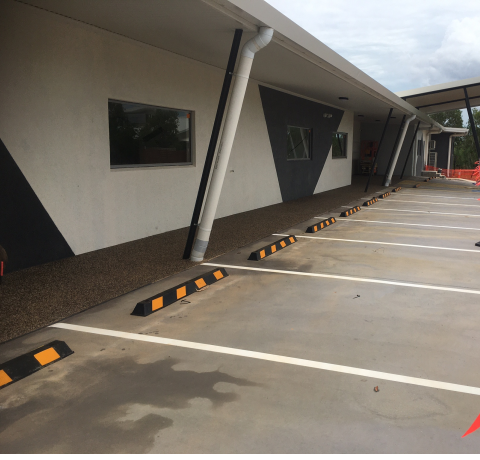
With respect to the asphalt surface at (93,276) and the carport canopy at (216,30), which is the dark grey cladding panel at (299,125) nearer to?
the carport canopy at (216,30)

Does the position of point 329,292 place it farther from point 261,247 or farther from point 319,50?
point 319,50

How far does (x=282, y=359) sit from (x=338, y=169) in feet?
52.8

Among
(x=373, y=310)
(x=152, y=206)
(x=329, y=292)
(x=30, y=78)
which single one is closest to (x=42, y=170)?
(x=30, y=78)

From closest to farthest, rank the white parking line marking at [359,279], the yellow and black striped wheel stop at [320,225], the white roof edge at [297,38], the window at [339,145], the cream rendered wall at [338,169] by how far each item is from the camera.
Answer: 1. the white roof edge at [297,38]
2. the white parking line marking at [359,279]
3. the yellow and black striped wheel stop at [320,225]
4. the cream rendered wall at [338,169]
5. the window at [339,145]

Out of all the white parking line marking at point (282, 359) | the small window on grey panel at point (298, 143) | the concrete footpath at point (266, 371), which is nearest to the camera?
the concrete footpath at point (266, 371)

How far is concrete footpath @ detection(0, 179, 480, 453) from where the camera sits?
2.56 m

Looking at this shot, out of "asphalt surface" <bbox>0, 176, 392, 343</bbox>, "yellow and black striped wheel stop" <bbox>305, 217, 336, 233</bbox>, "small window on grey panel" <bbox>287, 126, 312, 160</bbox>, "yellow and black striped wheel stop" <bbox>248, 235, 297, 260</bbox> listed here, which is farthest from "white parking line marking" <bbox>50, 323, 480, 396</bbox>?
"small window on grey panel" <bbox>287, 126, 312, 160</bbox>

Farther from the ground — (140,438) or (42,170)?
(42,170)

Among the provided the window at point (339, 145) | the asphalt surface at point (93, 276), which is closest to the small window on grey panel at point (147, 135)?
the asphalt surface at point (93, 276)

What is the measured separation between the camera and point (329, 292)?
205 inches

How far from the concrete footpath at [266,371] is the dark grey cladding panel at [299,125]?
23.8 feet

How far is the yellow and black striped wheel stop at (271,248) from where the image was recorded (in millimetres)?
6664

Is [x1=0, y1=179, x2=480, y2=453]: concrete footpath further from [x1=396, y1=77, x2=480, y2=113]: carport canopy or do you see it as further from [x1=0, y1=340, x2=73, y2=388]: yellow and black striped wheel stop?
[x1=396, y1=77, x2=480, y2=113]: carport canopy

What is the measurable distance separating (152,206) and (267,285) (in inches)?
131
